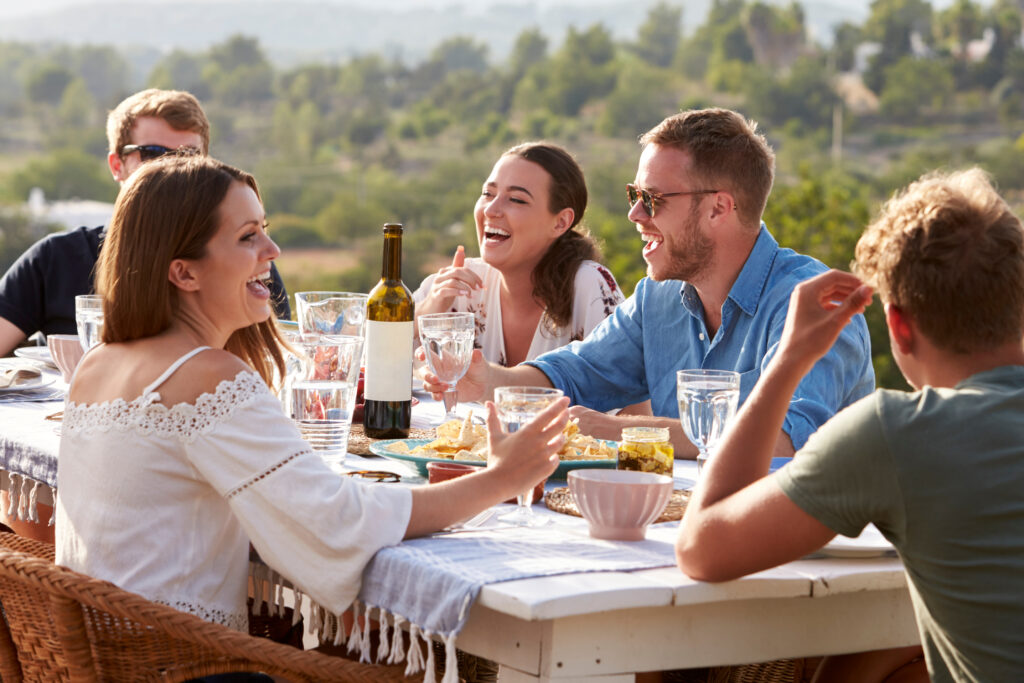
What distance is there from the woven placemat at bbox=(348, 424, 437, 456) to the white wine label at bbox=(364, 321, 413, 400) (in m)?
0.08

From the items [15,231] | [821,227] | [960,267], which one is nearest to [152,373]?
[960,267]

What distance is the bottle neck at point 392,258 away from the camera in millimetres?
2490

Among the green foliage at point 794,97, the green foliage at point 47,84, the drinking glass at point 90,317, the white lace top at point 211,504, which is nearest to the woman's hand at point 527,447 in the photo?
the white lace top at point 211,504

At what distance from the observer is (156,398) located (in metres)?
1.77

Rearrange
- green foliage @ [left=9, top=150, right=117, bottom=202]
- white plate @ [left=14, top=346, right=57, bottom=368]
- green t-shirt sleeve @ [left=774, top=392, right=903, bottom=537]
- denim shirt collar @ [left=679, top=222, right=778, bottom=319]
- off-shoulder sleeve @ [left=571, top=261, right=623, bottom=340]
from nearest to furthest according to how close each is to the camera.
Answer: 1. green t-shirt sleeve @ [left=774, top=392, right=903, bottom=537]
2. denim shirt collar @ [left=679, top=222, right=778, bottom=319]
3. white plate @ [left=14, top=346, right=57, bottom=368]
4. off-shoulder sleeve @ [left=571, top=261, right=623, bottom=340]
5. green foliage @ [left=9, top=150, right=117, bottom=202]

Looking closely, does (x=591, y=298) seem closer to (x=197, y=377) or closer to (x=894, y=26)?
(x=197, y=377)

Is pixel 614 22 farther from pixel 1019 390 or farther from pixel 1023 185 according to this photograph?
pixel 1019 390

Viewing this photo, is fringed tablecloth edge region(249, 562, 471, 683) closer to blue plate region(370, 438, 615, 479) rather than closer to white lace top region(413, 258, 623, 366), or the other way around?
blue plate region(370, 438, 615, 479)

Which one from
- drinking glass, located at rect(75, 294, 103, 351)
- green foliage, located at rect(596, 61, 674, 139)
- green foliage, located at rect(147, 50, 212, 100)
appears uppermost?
green foliage, located at rect(147, 50, 212, 100)

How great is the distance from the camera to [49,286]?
11.9ft

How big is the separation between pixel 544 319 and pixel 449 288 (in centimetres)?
33

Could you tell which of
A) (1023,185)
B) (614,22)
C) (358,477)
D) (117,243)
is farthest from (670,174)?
(614,22)

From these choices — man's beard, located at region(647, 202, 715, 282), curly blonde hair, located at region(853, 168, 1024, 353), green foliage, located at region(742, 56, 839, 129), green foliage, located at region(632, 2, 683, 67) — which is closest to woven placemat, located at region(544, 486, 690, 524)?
curly blonde hair, located at region(853, 168, 1024, 353)

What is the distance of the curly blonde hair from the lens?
1492 mm
